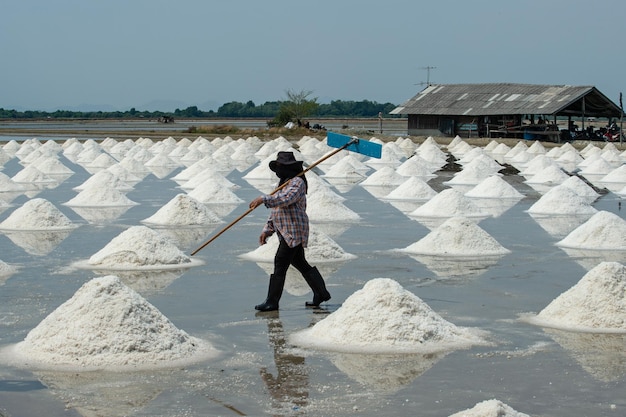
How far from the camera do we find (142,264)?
10.8m

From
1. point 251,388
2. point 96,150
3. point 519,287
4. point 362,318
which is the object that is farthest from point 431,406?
point 96,150

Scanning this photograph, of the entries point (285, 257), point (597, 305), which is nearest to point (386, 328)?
point (285, 257)

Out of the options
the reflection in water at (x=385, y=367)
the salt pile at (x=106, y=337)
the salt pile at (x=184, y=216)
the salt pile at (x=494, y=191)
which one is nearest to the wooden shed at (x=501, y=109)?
the salt pile at (x=494, y=191)

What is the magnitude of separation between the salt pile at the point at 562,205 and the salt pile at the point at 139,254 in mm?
7116

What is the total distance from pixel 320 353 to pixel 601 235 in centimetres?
622

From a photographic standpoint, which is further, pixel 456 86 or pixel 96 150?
pixel 456 86

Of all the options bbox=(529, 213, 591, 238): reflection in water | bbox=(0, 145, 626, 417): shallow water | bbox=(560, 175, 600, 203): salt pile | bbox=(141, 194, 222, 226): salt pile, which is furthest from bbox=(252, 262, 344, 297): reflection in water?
bbox=(560, 175, 600, 203): salt pile

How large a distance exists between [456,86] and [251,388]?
135ft

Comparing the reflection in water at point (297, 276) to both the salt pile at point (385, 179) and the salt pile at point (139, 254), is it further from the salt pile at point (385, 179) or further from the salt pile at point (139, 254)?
the salt pile at point (385, 179)

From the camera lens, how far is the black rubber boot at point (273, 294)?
8484 millimetres

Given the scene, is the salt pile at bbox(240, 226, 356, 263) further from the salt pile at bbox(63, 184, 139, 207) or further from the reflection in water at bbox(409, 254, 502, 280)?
the salt pile at bbox(63, 184, 139, 207)

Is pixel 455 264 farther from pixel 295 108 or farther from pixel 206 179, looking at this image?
pixel 295 108

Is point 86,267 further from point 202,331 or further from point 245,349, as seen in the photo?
point 245,349

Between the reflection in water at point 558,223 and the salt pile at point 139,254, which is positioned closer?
the salt pile at point 139,254
